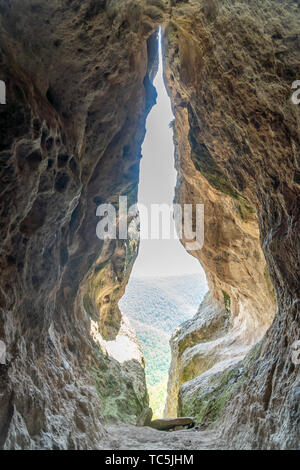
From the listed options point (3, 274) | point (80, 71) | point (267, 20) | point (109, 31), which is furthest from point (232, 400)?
point (109, 31)

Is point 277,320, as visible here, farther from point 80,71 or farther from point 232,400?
point 80,71

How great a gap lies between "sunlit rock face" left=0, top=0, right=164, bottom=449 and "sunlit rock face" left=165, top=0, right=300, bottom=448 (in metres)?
1.79

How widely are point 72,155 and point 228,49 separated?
4.15m

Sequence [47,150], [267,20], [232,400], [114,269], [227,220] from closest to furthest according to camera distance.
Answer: [267,20]
[47,150]
[232,400]
[227,220]
[114,269]

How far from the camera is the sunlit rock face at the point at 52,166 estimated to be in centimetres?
423

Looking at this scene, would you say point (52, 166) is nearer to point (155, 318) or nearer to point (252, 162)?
point (252, 162)

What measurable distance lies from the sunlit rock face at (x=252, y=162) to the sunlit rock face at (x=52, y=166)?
5.88 feet

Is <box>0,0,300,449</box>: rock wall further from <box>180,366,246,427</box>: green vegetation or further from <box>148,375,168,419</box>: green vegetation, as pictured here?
<box>148,375,168,419</box>: green vegetation

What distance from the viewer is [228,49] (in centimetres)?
580

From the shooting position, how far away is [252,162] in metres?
7.12

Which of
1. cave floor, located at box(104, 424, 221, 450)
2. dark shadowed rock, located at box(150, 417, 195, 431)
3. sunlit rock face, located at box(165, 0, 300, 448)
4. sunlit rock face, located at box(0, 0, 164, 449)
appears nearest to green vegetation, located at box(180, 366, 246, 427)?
sunlit rock face, located at box(165, 0, 300, 448)

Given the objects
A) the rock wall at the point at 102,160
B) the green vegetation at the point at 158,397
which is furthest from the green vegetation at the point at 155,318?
Result: the rock wall at the point at 102,160

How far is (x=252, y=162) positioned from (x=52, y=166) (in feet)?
16.6

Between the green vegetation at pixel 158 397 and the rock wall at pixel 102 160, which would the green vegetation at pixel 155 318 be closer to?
the green vegetation at pixel 158 397
